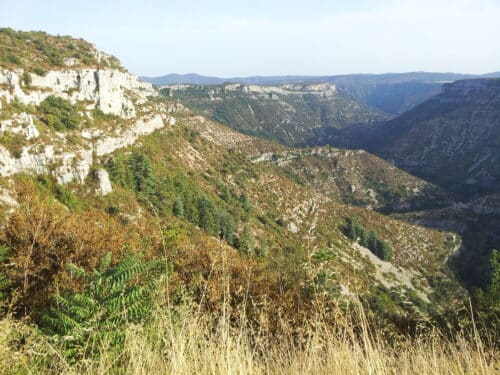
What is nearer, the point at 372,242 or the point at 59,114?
the point at 59,114

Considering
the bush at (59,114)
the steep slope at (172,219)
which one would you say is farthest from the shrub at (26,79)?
Answer: the bush at (59,114)

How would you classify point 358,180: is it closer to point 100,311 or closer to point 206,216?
point 206,216

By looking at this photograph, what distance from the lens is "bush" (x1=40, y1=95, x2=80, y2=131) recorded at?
43.3 meters

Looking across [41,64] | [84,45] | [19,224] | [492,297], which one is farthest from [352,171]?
[19,224]

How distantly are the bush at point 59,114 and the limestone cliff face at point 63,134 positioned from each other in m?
0.91

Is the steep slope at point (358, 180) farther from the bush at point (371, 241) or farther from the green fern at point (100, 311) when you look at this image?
the green fern at point (100, 311)

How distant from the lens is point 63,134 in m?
43.2

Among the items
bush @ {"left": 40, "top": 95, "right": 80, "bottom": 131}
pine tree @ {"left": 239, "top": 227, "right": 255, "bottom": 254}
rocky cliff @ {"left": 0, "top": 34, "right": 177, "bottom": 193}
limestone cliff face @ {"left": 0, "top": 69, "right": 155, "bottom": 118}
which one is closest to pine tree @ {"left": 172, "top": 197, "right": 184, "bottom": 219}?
pine tree @ {"left": 239, "top": 227, "right": 255, "bottom": 254}

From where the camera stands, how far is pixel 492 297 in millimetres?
20453

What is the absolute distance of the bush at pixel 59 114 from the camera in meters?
43.3

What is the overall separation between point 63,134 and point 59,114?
14.0 ft

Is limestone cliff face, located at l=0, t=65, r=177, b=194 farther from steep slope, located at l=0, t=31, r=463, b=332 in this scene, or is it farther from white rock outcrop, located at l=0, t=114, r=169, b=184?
steep slope, located at l=0, t=31, r=463, b=332

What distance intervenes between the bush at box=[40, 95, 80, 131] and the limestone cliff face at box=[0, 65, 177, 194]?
2.98 ft

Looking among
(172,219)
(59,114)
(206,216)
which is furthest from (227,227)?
(59,114)
